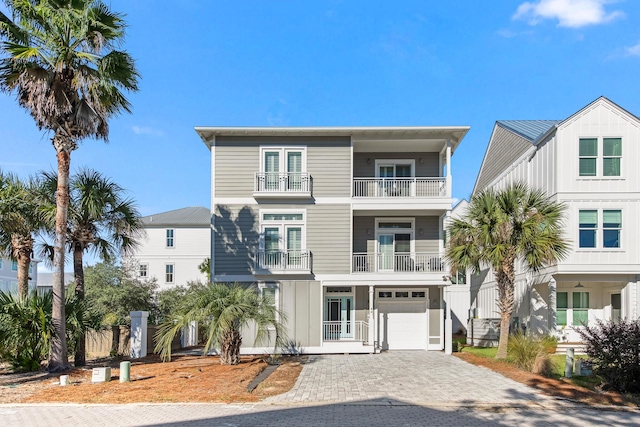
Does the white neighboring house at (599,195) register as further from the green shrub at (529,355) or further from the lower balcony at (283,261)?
the lower balcony at (283,261)

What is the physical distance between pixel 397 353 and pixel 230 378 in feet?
29.2

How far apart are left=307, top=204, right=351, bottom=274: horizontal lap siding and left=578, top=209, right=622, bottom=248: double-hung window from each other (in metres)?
9.81

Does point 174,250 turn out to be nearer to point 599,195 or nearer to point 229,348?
point 229,348

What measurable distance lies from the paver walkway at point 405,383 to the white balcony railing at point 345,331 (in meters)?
2.53

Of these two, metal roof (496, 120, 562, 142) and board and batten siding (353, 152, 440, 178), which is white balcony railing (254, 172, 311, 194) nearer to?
board and batten siding (353, 152, 440, 178)

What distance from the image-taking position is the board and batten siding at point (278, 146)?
68.6ft

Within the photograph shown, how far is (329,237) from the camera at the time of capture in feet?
68.0

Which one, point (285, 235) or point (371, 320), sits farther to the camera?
point (285, 235)

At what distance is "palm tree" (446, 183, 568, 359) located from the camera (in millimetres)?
16906

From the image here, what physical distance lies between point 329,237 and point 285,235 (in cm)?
189

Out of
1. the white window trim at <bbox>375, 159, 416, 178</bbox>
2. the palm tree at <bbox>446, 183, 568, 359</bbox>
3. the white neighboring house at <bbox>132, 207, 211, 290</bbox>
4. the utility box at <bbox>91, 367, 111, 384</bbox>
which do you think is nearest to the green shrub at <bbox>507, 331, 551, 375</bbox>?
the palm tree at <bbox>446, 183, 568, 359</bbox>

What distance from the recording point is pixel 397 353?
20.0 meters

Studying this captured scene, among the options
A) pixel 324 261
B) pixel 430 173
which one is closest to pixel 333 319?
pixel 324 261

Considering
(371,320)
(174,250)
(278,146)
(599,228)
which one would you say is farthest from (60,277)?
(174,250)
